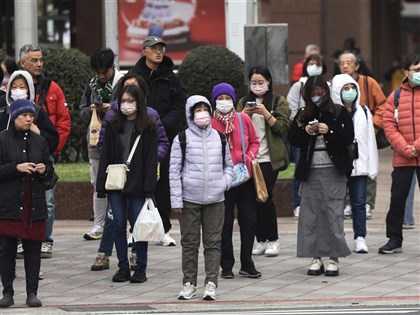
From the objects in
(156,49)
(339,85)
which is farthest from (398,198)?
(156,49)

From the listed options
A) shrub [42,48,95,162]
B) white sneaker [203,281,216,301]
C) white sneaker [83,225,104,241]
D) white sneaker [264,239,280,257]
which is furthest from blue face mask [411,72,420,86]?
shrub [42,48,95,162]

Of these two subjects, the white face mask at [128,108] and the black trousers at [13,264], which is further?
the white face mask at [128,108]

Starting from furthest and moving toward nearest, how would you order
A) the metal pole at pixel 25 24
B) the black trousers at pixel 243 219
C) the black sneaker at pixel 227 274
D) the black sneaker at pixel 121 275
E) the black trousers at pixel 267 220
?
the metal pole at pixel 25 24, the black trousers at pixel 267 220, the black sneaker at pixel 227 274, the black trousers at pixel 243 219, the black sneaker at pixel 121 275

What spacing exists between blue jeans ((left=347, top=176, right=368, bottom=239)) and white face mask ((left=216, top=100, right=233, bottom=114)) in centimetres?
212

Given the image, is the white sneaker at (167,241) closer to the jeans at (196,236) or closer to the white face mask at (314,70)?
the jeans at (196,236)

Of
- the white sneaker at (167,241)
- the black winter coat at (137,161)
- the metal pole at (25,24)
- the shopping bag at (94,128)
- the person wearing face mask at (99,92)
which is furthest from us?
the metal pole at (25,24)

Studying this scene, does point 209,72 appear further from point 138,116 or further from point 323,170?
point 138,116

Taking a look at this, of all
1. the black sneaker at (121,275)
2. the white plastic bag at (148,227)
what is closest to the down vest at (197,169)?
the white plastic bag at (148,227)

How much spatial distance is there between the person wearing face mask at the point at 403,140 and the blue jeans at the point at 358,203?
0.27 meters

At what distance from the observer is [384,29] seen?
42.8 metres

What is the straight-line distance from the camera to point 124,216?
12.2 meters

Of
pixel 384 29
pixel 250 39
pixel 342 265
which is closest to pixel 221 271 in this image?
pixel 342 265

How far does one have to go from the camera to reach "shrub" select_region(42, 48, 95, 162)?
57.9 feet

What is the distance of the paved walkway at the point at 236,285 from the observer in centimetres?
1136
